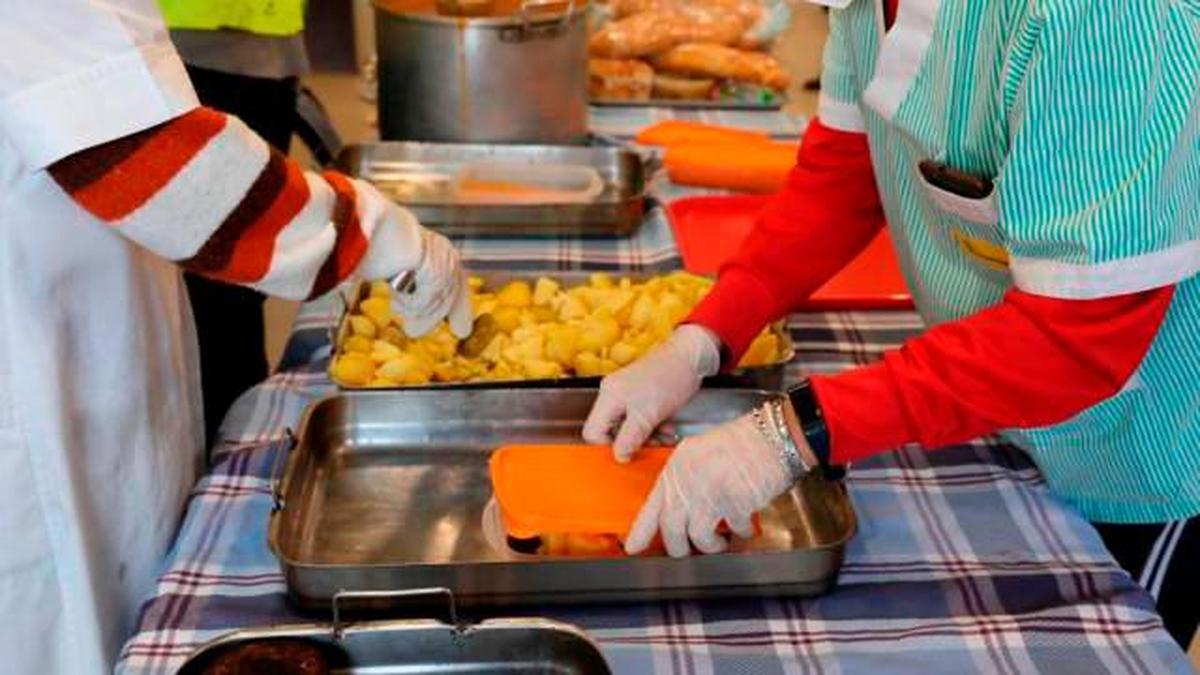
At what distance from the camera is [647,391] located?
3.51 ft

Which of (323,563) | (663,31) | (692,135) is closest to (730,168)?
(692,135)

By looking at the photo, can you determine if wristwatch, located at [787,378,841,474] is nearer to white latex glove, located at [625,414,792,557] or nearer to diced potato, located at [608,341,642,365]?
white latex glove, located at [625,414,792,557]

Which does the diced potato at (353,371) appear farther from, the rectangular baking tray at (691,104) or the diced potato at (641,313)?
the rectangular baking tray at (691,104)

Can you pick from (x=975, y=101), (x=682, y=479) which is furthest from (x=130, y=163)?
(x=975, y=101)

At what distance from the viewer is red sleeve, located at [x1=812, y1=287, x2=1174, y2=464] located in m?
0.85

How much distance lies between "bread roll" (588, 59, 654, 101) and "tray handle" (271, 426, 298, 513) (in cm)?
121

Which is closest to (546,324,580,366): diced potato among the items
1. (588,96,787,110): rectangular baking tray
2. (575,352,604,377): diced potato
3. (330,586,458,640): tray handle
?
(575,352,604,377): diced potato

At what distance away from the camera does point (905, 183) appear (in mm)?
1070

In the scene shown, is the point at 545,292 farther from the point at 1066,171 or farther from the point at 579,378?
the point at 1066,171

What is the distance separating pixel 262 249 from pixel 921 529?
1.92 ft

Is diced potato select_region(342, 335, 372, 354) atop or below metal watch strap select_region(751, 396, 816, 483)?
below

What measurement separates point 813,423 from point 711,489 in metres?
0.10

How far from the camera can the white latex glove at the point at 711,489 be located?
0.90m

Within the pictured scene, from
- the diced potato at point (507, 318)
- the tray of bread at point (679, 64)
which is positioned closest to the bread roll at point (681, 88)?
the tray of bread at point (679, 64)
